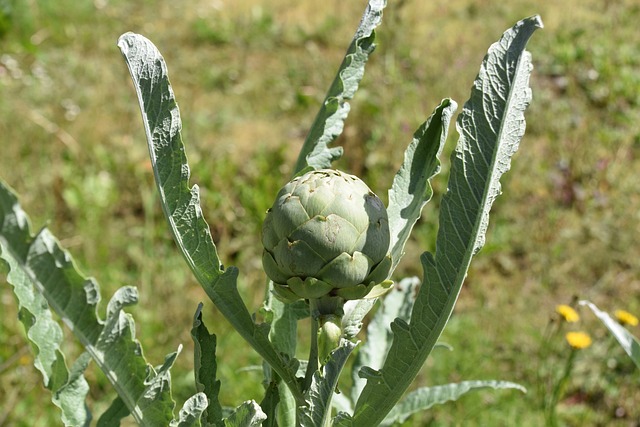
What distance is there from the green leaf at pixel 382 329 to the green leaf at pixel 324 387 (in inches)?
13.1

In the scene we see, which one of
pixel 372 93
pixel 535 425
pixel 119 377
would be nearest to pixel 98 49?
pixel 372 93

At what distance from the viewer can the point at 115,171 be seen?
4.12 m

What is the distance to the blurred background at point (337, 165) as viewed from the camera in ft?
9.07

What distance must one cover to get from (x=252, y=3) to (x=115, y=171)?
10.1ft

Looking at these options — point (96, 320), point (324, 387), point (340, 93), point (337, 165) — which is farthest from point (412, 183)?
point (337, 165)

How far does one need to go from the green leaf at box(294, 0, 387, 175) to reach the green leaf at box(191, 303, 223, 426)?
0.27 m

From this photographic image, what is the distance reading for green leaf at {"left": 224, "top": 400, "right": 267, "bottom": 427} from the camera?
2.62 ft

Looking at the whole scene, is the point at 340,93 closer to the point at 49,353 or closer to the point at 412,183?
the point at 412,183

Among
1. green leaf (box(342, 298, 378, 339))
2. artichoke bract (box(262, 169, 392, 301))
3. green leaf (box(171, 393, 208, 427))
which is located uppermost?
artichoke bract (box(262, 169, 392, 301))

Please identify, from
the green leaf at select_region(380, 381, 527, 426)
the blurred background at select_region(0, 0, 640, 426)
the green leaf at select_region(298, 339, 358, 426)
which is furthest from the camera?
the blurred background at select_region(0, 0, 640, 426)

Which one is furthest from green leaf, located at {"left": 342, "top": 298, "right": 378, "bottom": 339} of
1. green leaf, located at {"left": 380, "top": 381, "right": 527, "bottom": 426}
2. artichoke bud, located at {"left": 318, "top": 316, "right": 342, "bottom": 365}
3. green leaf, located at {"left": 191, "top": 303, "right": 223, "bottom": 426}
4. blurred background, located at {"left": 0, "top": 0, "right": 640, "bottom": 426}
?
blurred background, located at {"left": 0, "top": 0, "right": 640, "bottom": 426}

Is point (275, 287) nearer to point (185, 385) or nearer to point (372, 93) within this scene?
point (185, 385)

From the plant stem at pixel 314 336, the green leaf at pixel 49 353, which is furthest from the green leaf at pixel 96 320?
the plant stem at pixel 314 336

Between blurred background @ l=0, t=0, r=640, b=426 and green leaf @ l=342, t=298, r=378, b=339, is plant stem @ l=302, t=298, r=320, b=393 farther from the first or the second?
blurred background @ l=0, t=0, r=640, b=426
